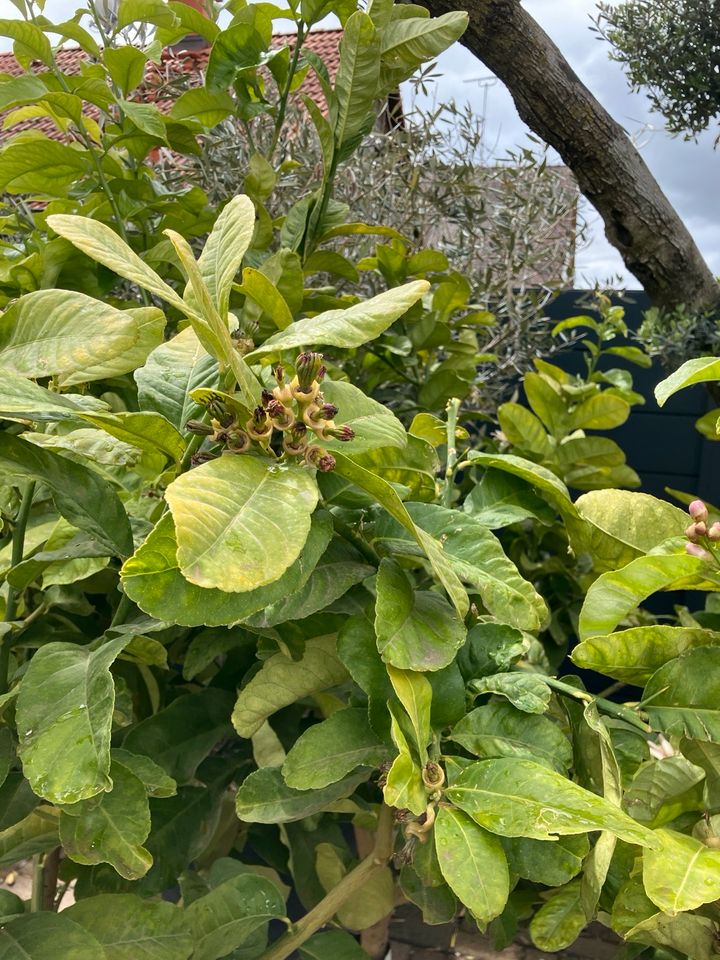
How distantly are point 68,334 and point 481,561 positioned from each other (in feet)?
0.81

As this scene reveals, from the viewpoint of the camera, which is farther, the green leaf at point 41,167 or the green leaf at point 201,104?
the green leaf at point 201,104

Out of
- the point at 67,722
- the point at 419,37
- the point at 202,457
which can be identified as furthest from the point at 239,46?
the point at 67,722

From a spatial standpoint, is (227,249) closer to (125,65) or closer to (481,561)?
(481,561)

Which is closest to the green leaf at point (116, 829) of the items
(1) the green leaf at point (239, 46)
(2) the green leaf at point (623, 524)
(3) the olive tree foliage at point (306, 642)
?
(3) the olive tree foliage at point (306, 642)

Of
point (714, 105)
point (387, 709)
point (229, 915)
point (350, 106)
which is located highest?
point (714, 105)

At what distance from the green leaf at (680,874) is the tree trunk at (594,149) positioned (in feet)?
3.01

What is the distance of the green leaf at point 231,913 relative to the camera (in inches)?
20.4

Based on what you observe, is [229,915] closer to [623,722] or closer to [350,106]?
[623,722]

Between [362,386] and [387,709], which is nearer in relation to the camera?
[387,709]

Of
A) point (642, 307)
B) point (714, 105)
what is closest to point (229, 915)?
point (714, 105)

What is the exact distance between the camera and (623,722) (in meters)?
0.47

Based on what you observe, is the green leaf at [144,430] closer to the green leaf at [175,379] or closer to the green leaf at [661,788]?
the green leaf at [175,379]

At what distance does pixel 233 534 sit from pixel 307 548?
0.07 meters

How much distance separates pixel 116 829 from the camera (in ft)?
1.38
